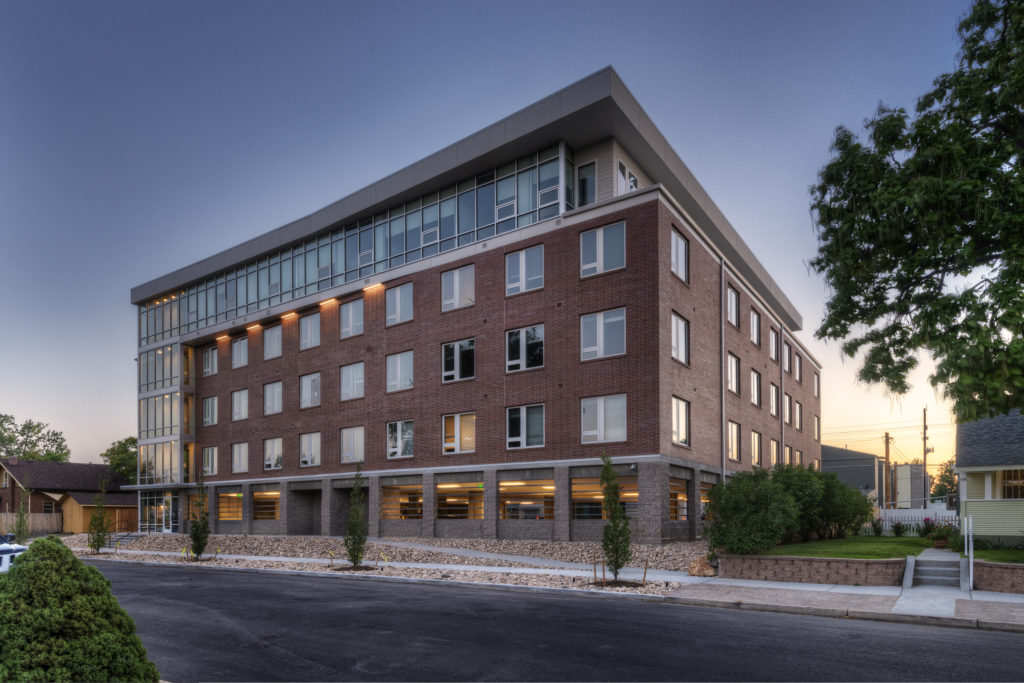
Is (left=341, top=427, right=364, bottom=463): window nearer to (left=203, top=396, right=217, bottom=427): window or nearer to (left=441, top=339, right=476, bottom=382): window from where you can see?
(left=441, top=339, right=476, bottom=382): window

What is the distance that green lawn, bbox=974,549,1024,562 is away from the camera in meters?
19.7

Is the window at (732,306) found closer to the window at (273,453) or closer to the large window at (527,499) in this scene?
the large window at (527,499)

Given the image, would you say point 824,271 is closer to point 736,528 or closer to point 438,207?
point 736,528

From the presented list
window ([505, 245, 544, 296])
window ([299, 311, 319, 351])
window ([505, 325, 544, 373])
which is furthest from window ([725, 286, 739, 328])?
window ([299, 311, 319, 351])

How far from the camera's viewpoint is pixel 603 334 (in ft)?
96.0

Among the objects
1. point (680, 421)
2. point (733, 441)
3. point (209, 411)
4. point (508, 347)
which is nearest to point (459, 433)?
point (508, 347)

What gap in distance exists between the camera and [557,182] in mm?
31156

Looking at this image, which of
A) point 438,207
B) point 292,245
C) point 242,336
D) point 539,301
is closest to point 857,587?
point 539,301

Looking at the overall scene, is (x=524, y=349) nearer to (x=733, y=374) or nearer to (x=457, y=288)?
(x=457, y=288)

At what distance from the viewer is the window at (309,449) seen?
133ft

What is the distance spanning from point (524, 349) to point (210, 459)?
26903mm

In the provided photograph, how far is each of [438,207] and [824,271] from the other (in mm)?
20366

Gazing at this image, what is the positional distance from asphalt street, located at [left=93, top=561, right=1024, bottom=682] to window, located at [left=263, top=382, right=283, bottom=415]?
85.9 feet

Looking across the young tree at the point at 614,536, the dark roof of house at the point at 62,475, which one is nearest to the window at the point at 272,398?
the young tree at the point at 614,536
